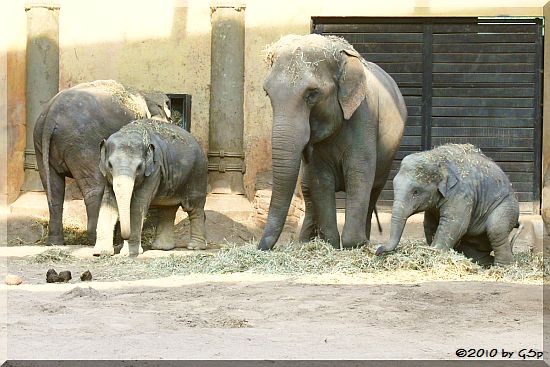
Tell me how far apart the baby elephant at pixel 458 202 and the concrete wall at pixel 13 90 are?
17.9ft

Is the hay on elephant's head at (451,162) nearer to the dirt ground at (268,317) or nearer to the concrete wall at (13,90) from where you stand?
the dirt ground at (268,317)

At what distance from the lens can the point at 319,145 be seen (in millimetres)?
10297

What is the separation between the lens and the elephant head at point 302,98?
9.55 meters

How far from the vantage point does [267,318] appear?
7.00 metres

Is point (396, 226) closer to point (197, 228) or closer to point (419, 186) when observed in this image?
point (419, 186)

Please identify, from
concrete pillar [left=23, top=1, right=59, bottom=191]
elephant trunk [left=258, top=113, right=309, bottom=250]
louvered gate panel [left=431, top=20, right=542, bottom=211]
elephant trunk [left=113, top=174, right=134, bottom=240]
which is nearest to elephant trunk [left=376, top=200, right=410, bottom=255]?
elephant trunk [left=258, top=113, right=309, bottom=250]

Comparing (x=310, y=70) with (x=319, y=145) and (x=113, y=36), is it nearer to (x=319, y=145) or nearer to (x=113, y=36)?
(x=319, y=145)

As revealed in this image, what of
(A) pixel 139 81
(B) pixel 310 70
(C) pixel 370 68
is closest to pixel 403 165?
(B) pixel 310 70

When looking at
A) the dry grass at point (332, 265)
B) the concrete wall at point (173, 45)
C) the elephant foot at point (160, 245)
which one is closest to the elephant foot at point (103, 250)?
the dry grass at point (332, 265)

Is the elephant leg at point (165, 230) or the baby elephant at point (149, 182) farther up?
the baby elephant at point (149, 182)

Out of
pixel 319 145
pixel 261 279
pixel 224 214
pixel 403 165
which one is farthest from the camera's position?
pixel 224 214

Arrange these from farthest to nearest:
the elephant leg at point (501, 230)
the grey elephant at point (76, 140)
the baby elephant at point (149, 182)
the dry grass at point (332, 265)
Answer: the grey elephant at point (76, 140) < the baby elephant at point (149, 182) < the elephant leg at point (501, 230) < the dry grass at point (332, 265)

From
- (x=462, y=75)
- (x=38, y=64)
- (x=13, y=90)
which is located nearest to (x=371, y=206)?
(x=462, y=75)

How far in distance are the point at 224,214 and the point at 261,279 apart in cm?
455
